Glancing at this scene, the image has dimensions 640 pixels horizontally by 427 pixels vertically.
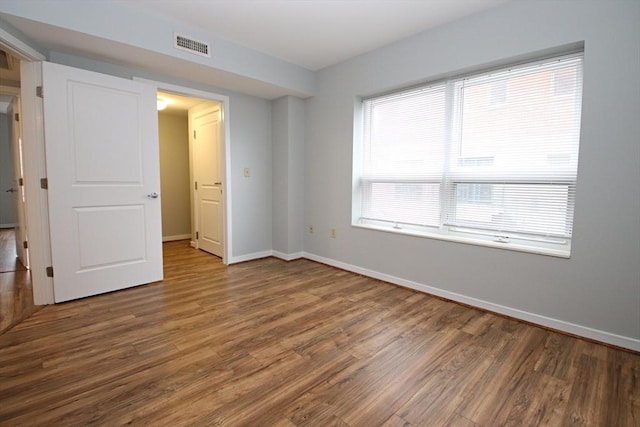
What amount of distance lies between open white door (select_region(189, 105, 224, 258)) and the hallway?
6.87 ft

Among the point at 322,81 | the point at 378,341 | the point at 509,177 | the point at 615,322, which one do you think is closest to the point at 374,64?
the point at 322,81

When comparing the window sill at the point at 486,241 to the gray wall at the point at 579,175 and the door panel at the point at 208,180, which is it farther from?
the door panel at the point at 208,180

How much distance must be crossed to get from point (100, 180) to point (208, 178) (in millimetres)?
1900

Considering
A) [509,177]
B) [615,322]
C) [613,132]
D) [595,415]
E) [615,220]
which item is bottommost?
[595,415]

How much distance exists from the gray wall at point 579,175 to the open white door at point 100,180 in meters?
2.57

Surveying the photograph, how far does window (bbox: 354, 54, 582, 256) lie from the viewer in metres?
2.46

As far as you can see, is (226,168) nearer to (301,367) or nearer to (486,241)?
(301,367)

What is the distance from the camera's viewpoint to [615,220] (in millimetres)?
2148

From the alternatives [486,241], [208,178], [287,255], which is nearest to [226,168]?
[208,178]

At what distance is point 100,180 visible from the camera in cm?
296

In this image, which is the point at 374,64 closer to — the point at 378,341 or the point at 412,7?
the point at 412,7

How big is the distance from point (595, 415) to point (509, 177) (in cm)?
177

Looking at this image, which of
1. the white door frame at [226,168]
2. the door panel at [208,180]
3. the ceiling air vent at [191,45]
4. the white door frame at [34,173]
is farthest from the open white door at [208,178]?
the white door frame at [34,173]

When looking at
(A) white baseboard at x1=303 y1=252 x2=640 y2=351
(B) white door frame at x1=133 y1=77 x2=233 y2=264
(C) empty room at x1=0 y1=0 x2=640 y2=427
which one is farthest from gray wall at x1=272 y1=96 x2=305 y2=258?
(A) white baseboard at x1=303 y1=252 x2=640 y2=351
